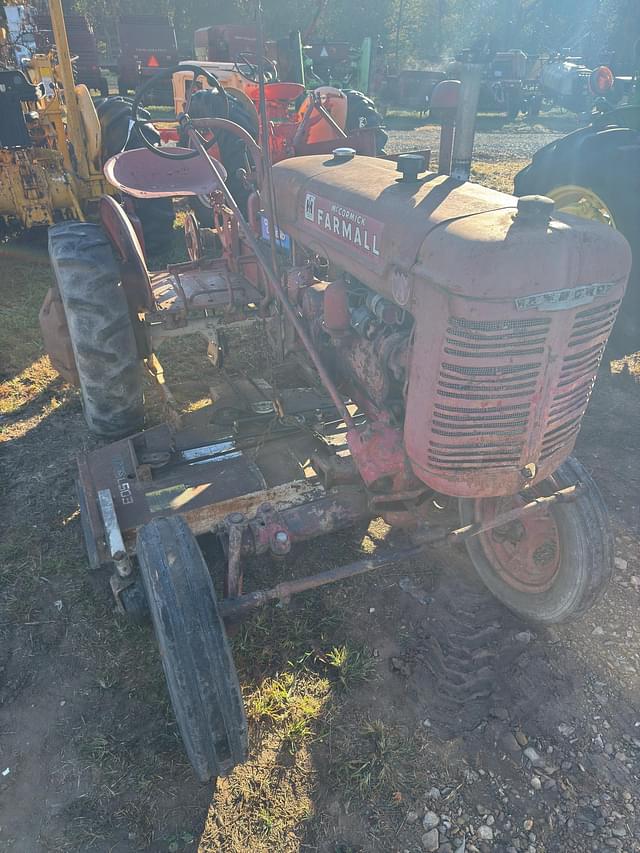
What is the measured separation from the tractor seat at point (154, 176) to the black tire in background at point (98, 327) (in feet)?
2.07

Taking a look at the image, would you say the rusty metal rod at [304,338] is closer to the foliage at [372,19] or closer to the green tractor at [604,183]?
the green tractor at [604,183]

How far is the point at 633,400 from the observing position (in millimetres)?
4770

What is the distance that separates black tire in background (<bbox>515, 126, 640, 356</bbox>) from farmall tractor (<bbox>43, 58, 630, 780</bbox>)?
2238 mm

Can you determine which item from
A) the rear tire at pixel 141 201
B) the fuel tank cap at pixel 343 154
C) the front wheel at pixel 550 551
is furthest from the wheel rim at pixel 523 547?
the rear tire at pixel 141 201

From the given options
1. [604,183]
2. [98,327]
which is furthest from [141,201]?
[604,183]

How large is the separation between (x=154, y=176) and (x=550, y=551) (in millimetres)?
3498

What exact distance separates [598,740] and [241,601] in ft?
4.80

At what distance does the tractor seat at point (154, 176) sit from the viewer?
4.16 meters

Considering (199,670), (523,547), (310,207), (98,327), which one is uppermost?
(310,207)

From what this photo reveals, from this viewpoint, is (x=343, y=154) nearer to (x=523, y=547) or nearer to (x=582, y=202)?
(x=523, y=547)

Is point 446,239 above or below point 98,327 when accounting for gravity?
above

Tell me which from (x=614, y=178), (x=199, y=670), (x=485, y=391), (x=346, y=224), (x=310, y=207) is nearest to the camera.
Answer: (x=199, y=670)

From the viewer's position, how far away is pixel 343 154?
321cm

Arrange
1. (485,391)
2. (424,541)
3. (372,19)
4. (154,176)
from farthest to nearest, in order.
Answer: (372,19) → (154,176) → (424,541) → (485,391)
